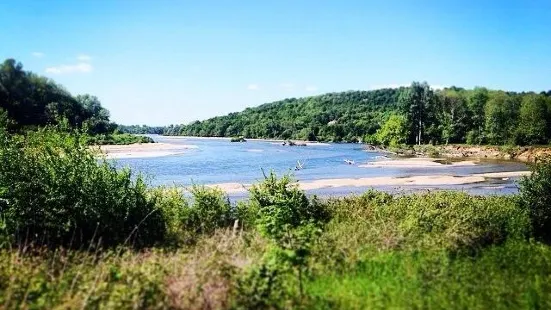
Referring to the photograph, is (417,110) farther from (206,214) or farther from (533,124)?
(206,214)

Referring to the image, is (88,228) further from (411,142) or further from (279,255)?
(411,142)

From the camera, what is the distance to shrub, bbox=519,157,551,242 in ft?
65.6

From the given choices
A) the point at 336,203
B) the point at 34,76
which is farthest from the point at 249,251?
the point at 34,76

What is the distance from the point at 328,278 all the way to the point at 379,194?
14165 millimetres

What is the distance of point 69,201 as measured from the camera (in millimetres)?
18672

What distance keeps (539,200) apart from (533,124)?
323 ft

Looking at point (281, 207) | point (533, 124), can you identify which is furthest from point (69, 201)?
point (533, 124)

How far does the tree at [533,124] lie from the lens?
105 m

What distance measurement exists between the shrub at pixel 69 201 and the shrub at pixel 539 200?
15911 millimetres

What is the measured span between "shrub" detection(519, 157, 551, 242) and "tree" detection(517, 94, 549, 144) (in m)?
94.2

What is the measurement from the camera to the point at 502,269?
47.4 feet

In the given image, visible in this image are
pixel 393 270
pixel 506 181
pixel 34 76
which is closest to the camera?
pixel 393 270

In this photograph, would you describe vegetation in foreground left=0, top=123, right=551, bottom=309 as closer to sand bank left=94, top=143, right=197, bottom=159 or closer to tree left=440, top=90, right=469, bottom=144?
sand bank left=94, top=143, right=197, bottom=159

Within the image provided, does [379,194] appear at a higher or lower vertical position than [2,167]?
lower
